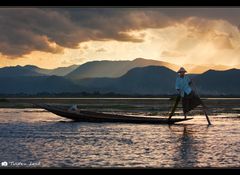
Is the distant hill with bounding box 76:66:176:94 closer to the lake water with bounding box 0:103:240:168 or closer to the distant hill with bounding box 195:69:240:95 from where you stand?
the distant hill with bounding box 195:69:240:95

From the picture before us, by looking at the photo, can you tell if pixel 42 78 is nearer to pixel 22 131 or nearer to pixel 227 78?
pixel 227 78

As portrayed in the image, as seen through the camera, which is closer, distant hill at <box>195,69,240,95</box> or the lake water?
the lake water

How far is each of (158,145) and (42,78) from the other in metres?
158

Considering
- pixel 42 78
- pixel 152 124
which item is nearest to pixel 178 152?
pixel 152 124

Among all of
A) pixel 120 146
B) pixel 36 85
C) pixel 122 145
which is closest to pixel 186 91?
pixel 122 145

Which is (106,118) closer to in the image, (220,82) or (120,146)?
(120,146)

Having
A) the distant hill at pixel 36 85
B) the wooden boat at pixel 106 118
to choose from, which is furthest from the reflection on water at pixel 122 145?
the distant hill at pixel 36 85

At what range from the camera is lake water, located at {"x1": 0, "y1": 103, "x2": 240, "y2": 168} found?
1158 centimetres

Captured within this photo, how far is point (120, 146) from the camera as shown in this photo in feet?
47.5

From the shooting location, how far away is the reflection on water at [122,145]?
38.4 feet

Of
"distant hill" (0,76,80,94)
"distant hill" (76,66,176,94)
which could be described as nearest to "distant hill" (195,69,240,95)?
"distant hill" (76,66,176,94)

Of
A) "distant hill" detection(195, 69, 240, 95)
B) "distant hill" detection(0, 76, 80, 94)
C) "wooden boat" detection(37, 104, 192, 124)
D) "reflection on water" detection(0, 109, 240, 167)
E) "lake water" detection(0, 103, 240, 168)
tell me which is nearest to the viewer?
"lake water" detection(0, 103, 240, 168)

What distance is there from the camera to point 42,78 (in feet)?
558
